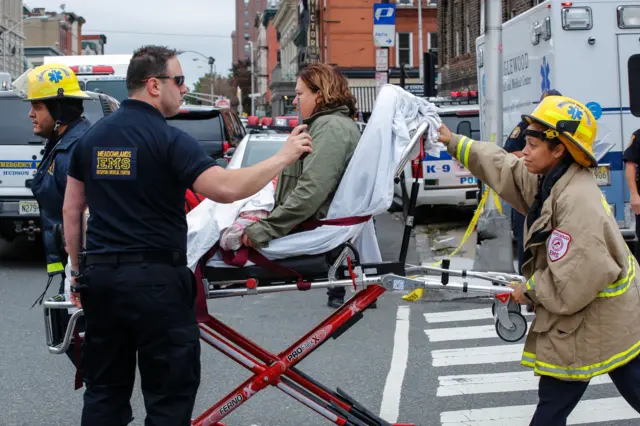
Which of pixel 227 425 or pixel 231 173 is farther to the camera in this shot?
pixel 227 425

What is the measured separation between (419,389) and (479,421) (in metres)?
0.78

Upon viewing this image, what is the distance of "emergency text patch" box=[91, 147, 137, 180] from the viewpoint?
4.01 metres

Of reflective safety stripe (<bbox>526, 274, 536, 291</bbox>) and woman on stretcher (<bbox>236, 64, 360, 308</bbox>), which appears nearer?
reflective safety stripe (<bbox>526, 274, 536, 291</bbox>)

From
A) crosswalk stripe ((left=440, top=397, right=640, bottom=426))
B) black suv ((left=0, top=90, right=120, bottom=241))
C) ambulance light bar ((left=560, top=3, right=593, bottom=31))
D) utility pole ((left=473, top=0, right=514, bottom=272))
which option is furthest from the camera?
black suv ((left=0, top=90, right=120, bottom=241))

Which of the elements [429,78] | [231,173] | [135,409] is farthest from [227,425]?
[429,78]

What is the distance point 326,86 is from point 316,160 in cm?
52

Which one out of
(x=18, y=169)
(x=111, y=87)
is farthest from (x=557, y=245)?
(x=111, y=87)

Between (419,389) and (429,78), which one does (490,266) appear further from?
(419,389)

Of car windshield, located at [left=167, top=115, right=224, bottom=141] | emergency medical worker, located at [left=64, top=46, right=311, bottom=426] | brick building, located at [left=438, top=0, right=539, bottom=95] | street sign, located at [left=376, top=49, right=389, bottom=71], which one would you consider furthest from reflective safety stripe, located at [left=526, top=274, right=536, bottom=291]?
brick building, located at [left=438, top=0, right=539, bottom=95]

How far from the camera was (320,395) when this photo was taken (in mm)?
5070

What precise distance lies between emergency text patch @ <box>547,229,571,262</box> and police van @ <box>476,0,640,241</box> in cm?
654

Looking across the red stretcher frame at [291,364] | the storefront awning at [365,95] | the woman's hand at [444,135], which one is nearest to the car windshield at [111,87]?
the red stretcher frame at [291,364]

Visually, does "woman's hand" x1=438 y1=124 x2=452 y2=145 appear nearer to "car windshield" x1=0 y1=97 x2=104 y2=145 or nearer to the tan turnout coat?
the tan turnout coat

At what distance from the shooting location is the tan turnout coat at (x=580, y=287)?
4121 millimetres
